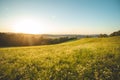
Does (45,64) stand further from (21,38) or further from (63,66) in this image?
(21,38)

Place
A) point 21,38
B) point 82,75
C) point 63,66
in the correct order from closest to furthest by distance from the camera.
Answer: point 82,75 → point 63,66 → point 21,38

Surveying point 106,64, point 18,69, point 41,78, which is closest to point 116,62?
point 106,64

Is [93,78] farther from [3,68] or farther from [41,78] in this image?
[3,68]

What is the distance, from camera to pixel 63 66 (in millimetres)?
11961

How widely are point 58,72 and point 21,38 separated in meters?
90.4

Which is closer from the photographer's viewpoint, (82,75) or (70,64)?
(82,75)

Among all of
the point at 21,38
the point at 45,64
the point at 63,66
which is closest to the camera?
the point at 63,66

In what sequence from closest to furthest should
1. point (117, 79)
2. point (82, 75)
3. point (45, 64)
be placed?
point (117, 79) → point (82, 75) → point (45, 64)

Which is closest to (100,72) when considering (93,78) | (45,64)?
(93,78)

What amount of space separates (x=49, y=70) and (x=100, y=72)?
456cm

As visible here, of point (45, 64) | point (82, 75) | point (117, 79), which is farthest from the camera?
point (45, 64)

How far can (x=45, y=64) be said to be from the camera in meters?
13.0

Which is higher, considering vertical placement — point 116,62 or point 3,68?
point 116,62

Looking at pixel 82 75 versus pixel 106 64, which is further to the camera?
pixel 106 64
